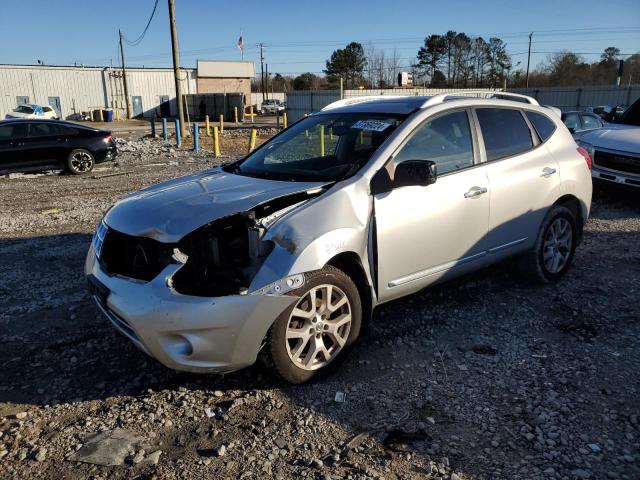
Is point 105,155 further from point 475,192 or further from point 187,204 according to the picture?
point 475,192

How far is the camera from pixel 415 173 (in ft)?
12.0

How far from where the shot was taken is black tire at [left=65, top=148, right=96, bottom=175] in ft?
44.3

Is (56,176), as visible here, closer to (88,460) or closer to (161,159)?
(161,159)

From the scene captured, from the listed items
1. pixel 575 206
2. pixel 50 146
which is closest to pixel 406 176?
pixel 575 206

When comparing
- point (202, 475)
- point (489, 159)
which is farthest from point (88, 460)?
point (489, 159)

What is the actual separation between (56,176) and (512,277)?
12.1m

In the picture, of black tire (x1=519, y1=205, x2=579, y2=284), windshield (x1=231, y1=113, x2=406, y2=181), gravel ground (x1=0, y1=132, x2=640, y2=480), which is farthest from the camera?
black tire (x1=519, y1=205, x2=579, y2=284)

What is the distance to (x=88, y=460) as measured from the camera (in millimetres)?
2818

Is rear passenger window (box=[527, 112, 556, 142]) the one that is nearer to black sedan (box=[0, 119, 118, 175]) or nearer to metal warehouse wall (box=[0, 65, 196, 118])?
black sedan (box=[0, 119, 118, 175])

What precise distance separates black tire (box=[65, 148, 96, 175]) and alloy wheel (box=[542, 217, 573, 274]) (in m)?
12.1

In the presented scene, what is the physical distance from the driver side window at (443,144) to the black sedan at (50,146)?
38.7 ft

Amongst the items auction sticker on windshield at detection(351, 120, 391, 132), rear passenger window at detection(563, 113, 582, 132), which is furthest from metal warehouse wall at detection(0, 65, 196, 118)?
auction sticker on windshield at detection(351, 120, 391, 132)

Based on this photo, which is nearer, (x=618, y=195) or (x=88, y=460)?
(x=88, y=460)

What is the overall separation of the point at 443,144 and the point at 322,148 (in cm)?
107
